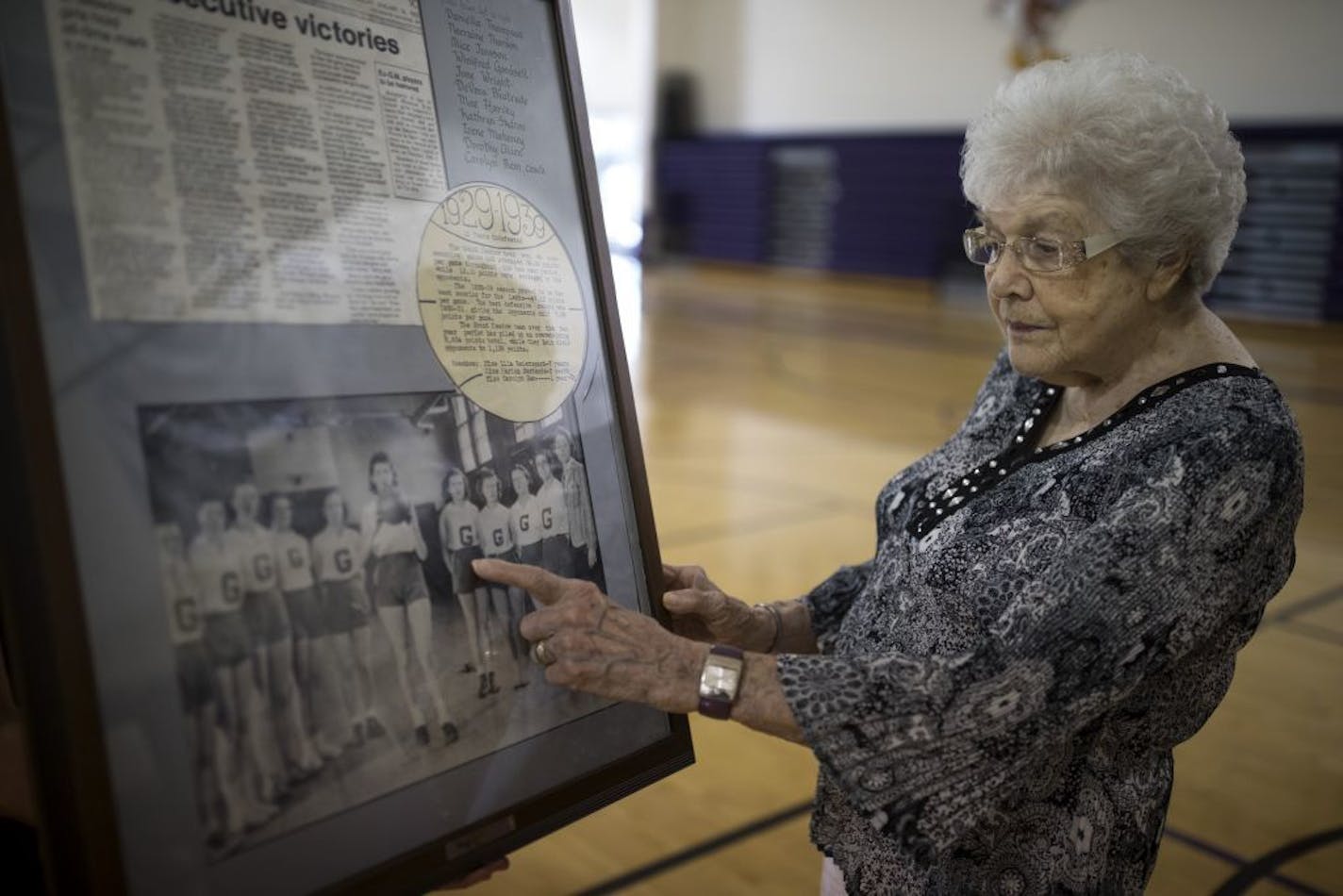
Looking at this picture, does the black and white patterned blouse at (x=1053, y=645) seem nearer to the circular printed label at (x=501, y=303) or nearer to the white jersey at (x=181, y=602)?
the circular printed label at (x=501, y=303)

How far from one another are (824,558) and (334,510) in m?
3.40

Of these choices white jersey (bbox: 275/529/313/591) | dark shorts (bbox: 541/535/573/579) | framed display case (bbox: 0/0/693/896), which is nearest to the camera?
framed display case (bbox: 0/0/693/896)

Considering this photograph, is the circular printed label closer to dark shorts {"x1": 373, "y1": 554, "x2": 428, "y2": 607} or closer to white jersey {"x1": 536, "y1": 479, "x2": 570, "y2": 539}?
white jersey {"x1": 536, "y1": 479, "x2": 570, "y2": 539}

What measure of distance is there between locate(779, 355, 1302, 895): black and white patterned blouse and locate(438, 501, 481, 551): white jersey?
1.09 ft

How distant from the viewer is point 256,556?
984 mm

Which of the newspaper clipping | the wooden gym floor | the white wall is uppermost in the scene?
the white wall

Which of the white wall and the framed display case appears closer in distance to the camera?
the framed display case

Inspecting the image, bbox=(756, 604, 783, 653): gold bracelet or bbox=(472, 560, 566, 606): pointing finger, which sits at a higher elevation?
bbox=(472, 560, 566, 606): pointing finger

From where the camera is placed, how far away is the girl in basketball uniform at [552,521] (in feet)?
4.05

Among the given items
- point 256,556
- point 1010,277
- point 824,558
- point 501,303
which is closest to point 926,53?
point 824,558

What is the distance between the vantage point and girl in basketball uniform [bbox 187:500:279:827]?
3.12ft

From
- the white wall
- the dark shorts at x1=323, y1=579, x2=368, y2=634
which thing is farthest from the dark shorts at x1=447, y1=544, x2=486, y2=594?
the white wall

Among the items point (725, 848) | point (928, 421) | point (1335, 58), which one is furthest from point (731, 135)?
point (725, 848)

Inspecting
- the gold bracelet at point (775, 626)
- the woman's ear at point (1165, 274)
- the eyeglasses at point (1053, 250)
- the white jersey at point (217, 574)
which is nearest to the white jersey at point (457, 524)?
the white jersey at point (217, 574)
